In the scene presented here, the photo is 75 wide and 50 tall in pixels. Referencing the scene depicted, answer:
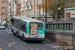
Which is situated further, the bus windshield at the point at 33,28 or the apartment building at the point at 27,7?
the apartment building at the point at 27,7

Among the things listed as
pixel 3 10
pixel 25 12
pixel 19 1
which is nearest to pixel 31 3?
pixel 25 12

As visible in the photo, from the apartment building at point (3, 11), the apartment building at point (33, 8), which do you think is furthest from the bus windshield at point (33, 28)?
the apartment building at point (3, 11)

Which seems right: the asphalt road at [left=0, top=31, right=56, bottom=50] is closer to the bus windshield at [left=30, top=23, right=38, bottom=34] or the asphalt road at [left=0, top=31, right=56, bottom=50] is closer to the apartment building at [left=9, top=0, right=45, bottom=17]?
the bus windshield at [left=30, top=23, right=38, bottom=34]

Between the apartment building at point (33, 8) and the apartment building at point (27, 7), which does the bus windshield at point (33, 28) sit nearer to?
the apartment building at point (27, 7)

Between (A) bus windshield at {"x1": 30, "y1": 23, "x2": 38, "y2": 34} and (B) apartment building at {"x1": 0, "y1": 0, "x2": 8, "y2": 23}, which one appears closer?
(A) bus windshield at {"x1": 30, "y1": 23, "x2": 38, "y2": 34}

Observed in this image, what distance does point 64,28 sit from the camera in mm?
25531

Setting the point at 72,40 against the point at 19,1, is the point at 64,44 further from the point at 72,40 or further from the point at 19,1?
the point at 19,1

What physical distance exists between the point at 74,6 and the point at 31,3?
23.0 meters

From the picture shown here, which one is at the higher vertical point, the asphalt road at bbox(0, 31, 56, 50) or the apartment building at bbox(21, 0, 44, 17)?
the apartment building at bbox(21, 0, 44, 17)

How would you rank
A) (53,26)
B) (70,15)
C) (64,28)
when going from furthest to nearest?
(70,15)
(53,26)
(64,28)

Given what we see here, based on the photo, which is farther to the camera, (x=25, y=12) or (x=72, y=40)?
(x=25, y=12)

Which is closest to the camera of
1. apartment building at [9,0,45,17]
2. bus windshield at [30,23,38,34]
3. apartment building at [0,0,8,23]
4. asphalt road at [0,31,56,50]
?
asphalt road at [0,31,56,50]

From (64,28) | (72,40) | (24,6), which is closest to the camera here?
(72,40)

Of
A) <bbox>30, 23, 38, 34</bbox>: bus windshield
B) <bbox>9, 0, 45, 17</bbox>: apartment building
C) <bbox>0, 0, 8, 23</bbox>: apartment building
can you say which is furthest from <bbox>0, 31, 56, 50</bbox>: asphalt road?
<bbox>0, 0, 8, 23</bbox>: apartment building
